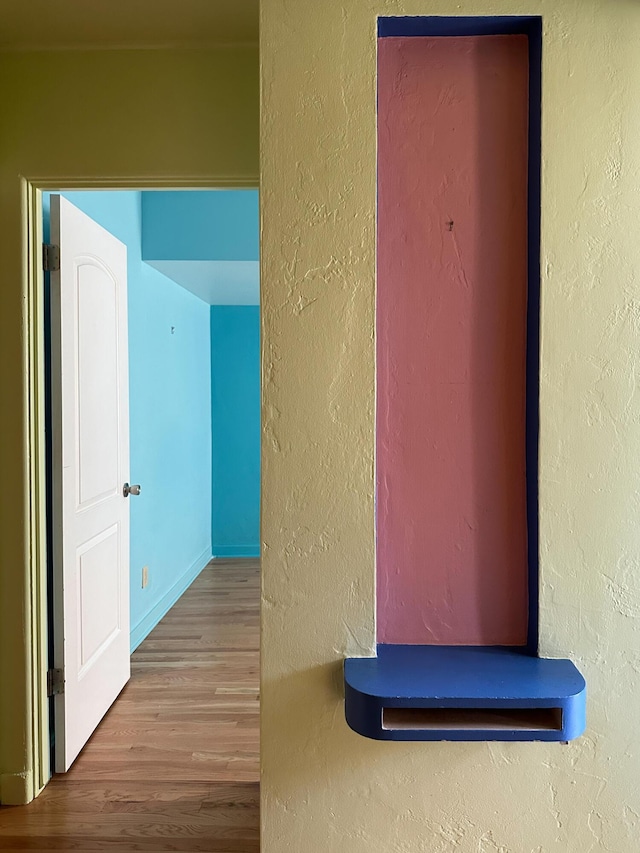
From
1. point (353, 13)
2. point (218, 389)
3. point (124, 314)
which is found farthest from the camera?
point (218, 389)

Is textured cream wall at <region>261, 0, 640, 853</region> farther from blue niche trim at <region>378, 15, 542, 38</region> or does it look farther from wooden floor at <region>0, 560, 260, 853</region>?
wooden floor at <region>0, 560, 260, 853</region>

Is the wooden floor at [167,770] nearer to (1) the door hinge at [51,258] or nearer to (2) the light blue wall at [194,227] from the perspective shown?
(1) the door hinge at [51,258]

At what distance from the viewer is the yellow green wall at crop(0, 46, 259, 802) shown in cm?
215

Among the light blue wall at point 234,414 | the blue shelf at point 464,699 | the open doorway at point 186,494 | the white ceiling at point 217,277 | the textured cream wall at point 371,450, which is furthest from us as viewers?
Answer: the light blue wall at point 234,414

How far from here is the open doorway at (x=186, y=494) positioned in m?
2.55

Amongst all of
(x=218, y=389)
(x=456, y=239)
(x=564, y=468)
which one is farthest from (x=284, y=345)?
(x=218, y=389)

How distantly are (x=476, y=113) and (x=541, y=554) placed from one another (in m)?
0.93

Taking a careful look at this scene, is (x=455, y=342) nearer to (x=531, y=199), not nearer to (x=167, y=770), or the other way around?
(x=531, y=199)

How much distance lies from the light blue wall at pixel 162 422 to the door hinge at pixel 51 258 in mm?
487

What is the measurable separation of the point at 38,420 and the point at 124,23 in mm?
1282

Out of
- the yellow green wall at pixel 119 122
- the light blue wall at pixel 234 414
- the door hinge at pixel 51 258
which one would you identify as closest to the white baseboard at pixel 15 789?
the yellow green wall at pixel 119 122

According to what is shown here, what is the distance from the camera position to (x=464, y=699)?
1169mm

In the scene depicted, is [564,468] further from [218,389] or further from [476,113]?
[218,389]

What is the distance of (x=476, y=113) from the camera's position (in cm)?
139
